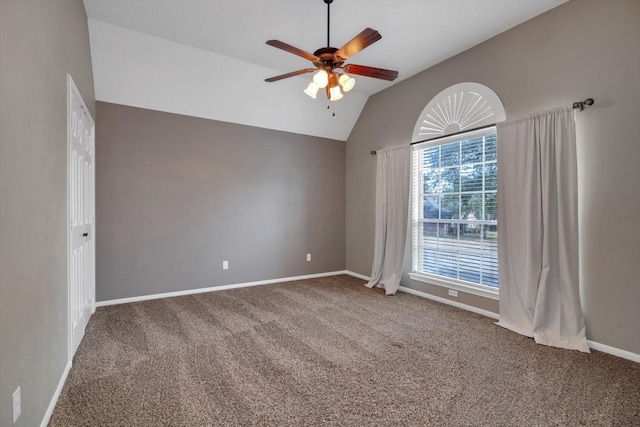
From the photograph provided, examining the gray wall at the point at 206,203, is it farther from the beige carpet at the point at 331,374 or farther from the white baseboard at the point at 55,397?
→ the white baseboard at the point at 55,397

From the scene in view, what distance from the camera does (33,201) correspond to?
5.07 ft

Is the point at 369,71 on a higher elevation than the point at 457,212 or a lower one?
higher

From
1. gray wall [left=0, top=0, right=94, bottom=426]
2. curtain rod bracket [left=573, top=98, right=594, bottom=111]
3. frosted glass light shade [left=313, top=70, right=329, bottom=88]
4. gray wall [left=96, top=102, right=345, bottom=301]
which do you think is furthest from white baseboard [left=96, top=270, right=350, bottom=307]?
curtain rod bracket [left=573, top=98, right=594, bottom=111]

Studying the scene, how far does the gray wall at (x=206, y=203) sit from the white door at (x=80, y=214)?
0.29 meters

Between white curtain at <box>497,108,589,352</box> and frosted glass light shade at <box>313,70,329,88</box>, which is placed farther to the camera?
white curtain at <box>497,108,589,352</box>

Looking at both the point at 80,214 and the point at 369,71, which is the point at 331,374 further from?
the point at 80,214

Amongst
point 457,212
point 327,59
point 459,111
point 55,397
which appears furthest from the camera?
point 457,212

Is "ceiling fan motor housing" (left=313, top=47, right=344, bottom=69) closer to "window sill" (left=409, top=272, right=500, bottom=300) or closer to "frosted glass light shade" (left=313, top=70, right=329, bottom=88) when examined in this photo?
"frosted glass light shade" (left=313, top=70, right=329, bottom=88)

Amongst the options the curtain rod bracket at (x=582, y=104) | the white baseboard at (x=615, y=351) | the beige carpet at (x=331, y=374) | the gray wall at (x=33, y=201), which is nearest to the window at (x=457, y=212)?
the beige carpet at (x=331, y=374)

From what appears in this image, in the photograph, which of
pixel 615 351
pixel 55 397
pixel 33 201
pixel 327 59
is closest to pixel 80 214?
pixel 33 201

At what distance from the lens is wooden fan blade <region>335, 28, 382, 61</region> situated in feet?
6.80

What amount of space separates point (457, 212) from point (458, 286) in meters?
0.93

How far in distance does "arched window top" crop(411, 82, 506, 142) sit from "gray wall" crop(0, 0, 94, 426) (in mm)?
→ 3804

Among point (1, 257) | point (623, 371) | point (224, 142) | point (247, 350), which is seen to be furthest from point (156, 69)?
point (623, 371)
